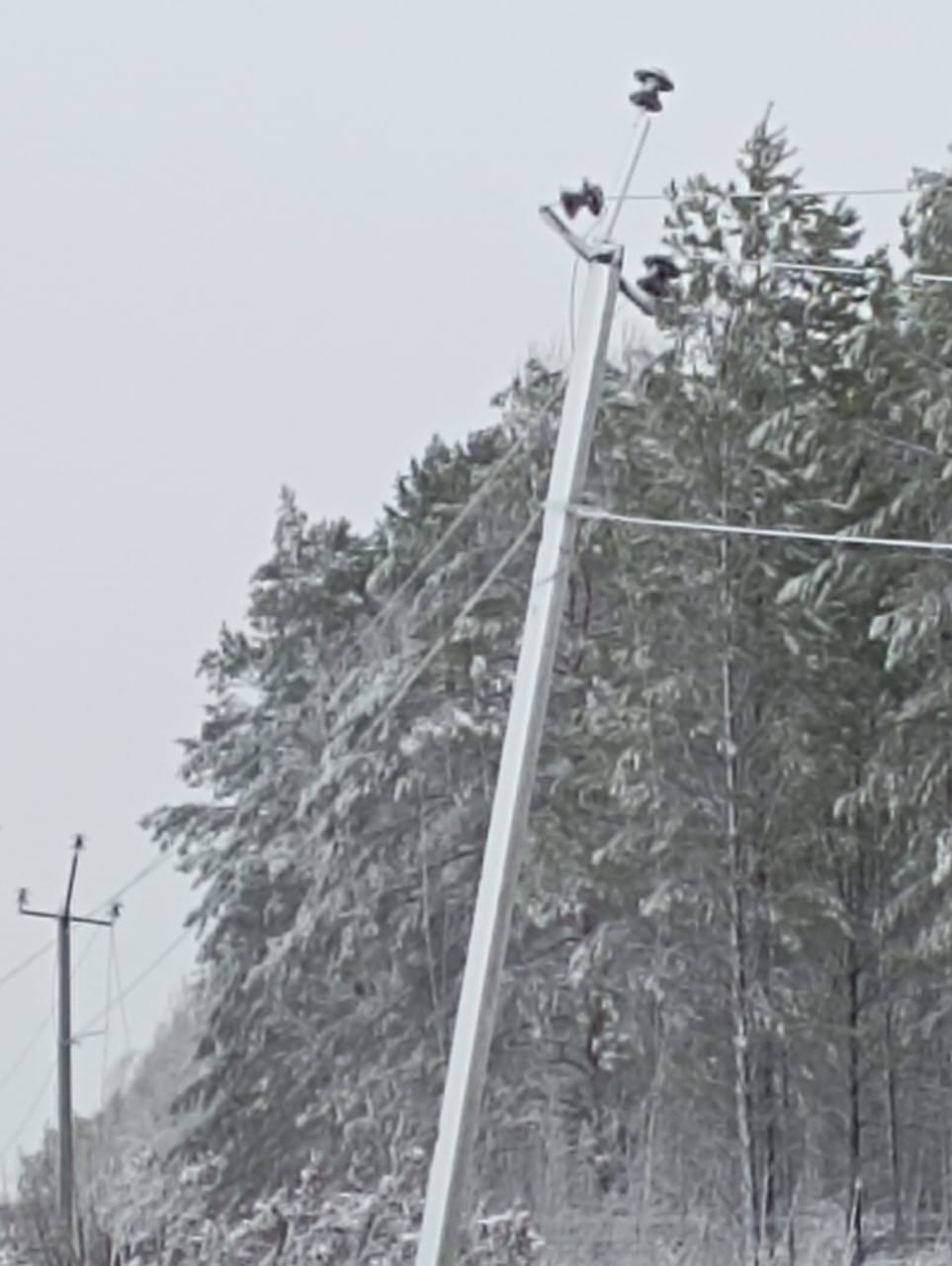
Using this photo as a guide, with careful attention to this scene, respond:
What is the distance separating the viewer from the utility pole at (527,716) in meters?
7.52

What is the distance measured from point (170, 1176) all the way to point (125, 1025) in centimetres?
288

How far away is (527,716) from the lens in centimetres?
770

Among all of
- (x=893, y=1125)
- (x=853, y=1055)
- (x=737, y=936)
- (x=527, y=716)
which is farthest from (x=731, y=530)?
(x=893, y=1125)

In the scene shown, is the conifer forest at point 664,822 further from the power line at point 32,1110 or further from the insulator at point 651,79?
the insulator at point 651,79

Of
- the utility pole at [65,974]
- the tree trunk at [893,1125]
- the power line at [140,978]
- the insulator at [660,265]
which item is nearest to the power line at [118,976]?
the power line at [140,978]

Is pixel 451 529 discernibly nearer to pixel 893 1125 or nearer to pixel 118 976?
pixel 118 976

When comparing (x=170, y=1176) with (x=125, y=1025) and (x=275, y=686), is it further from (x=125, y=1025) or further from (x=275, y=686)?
(x=275, y=686)

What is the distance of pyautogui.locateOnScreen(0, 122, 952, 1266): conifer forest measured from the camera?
60.7ft

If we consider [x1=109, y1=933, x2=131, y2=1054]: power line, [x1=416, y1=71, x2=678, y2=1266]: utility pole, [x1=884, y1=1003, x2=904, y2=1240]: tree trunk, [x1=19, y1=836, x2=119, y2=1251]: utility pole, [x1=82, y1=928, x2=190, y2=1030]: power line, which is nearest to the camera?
[x1=416, y1=71, x2=678, y2=1266]: utility pole

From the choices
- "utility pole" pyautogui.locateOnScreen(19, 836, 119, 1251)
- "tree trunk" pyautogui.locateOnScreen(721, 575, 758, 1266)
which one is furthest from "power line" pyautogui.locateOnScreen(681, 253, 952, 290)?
"utility pole" pyautogui.locateOnScreen(19, 836, 119, 1251)

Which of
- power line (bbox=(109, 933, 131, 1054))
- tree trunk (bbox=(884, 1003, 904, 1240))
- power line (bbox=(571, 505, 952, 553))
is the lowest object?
tree trunk (bbox=(884, 1003, 904, 1240))

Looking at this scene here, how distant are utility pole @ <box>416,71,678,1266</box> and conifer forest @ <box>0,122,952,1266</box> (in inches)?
377

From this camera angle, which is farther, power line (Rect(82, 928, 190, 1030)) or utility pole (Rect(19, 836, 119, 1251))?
power line (Rect(82, 928, 190, 1030))

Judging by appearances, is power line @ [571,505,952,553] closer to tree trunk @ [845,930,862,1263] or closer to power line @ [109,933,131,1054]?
tree trunk @ [845,930,862,1263]
